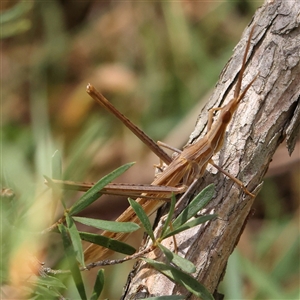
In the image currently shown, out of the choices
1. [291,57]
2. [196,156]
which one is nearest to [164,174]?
[196,156]

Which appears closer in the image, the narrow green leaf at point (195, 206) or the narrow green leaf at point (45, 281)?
the narrow green leaf at point (45, 281)

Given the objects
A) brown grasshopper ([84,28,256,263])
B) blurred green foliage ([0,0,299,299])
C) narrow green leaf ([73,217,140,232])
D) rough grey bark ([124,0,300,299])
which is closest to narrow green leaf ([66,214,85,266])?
narrow green leaf ([73,217,140,232])

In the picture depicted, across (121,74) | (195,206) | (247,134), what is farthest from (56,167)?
(121,74)

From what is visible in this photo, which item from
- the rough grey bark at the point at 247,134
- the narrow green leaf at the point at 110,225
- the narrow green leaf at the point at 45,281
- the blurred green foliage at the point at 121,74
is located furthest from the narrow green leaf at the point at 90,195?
the blurred green foliage at the point at 121,74

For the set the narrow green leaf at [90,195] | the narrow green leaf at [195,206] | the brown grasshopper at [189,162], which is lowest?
the narrow green leaf at [195,206]

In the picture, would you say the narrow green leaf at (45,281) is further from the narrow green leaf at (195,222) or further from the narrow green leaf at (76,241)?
the narrow green leaf at (195,222)

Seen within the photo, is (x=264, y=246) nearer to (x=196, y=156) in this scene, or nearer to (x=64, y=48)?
(x=196, y=156)
